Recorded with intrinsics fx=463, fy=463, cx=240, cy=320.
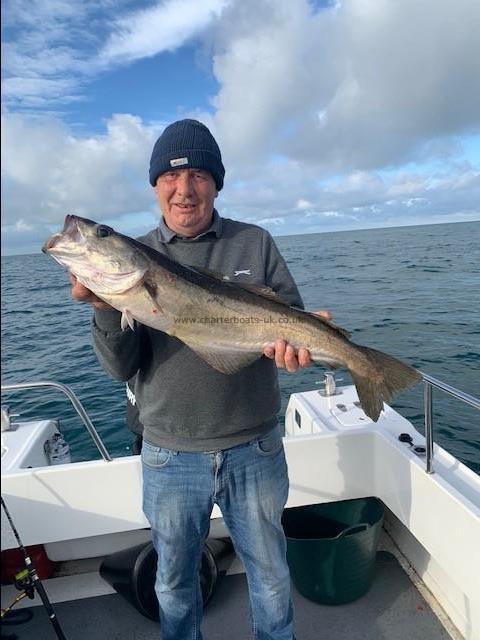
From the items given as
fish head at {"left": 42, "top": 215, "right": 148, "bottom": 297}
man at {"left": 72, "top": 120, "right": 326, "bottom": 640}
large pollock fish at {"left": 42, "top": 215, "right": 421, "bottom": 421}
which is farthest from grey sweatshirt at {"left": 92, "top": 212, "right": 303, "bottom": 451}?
fish head at {"left": 42, "top": 215, "right": 148, "bottom": 297}

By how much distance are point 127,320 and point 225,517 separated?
151 cm

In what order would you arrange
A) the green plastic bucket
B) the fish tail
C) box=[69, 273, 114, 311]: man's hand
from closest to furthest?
box=[69, 273, 114, 311]: man's hand, the fish tail, the green plastic bucket

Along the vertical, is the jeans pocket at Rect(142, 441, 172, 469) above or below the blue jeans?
above

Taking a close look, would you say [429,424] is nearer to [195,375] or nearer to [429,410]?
[429,410]

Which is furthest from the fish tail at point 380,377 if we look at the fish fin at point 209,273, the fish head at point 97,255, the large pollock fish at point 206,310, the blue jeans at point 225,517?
the fish head at point 97,255

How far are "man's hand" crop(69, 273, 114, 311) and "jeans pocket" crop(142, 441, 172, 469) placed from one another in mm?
980

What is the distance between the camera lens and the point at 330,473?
14.8ft

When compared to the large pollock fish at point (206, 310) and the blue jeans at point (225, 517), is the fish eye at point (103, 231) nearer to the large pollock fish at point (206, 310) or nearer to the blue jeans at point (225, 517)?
the large pollock fish at point (206, 310)

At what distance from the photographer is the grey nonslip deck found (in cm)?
405

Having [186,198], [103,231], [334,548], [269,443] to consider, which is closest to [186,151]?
[186,198]

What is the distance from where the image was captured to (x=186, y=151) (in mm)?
3053

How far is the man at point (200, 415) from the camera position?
2932mm

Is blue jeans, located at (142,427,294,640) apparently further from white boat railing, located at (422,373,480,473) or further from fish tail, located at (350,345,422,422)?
white boat railing, located at (422,373,480,473)

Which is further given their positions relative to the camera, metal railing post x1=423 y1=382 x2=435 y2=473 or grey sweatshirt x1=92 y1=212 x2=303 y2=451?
metal railing post x1=423 y1=382 x2=435 y2=473
